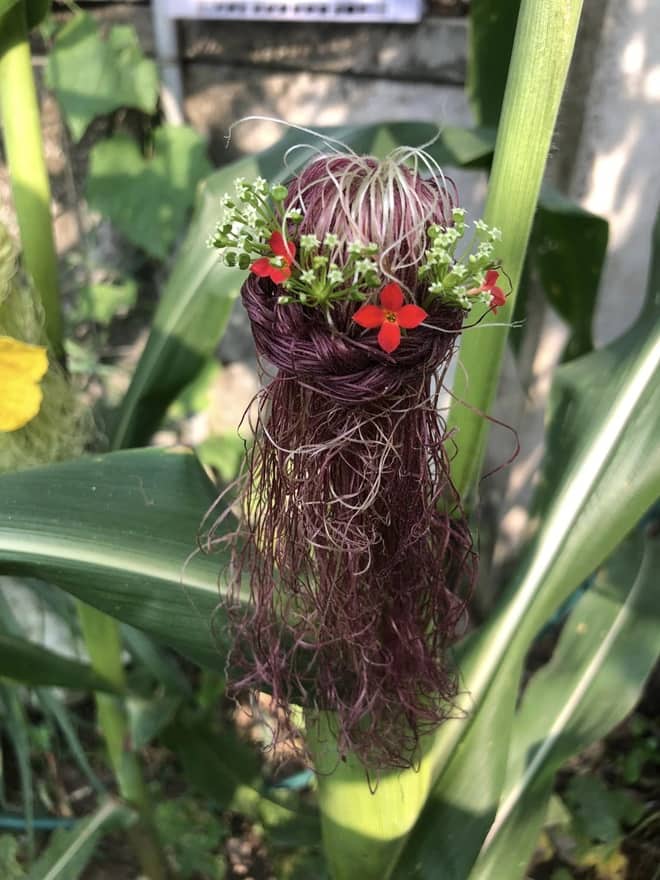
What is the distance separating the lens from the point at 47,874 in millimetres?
676

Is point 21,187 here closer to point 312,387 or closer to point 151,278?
point 312,387

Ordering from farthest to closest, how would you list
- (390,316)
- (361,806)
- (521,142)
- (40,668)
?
(40,668) < (361,806) < (521,142) < (390,316)

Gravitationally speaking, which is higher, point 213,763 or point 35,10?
point 35,10

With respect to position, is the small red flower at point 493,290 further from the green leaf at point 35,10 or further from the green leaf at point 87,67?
the green leaf at point 87,67

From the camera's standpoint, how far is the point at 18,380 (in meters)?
0.42

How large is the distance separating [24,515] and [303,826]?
0.58 metres

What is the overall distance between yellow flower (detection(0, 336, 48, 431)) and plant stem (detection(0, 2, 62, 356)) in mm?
167

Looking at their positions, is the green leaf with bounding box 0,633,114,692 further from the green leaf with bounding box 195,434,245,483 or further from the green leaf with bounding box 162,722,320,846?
the green leaf with bounding box 195,434,245,483

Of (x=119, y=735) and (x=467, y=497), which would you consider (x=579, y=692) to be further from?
(x=119, y=735)

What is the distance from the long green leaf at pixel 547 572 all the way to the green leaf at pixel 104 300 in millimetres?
1021

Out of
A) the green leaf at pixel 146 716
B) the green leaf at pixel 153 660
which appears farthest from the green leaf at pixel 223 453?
the green leaf at pixel 146 716

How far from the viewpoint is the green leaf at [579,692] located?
60cm

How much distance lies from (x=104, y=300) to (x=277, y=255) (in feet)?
3.78

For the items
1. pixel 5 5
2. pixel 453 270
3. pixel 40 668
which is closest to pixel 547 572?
pixel 453 270
